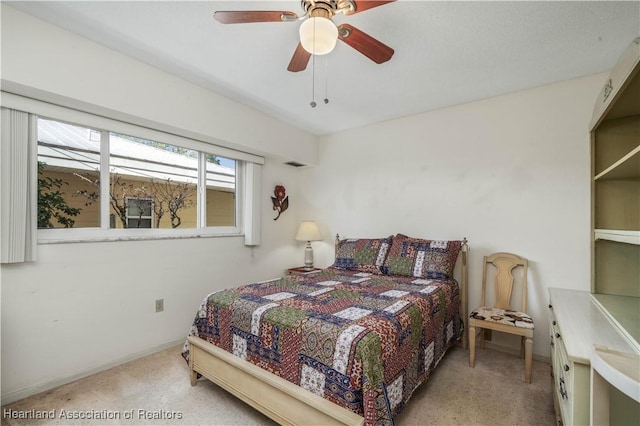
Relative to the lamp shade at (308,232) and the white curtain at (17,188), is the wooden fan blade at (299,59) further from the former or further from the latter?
the lamp shade at (308,232)

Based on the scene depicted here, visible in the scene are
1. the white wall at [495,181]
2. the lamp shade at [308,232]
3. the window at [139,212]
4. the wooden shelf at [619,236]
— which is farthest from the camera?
the lamp shade at [308,232]

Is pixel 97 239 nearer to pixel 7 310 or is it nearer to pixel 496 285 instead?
pixel 7 310

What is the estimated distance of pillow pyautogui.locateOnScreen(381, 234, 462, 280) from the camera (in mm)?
2760

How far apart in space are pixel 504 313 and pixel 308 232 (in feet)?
7.72

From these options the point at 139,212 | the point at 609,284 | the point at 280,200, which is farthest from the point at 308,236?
the point at 609,284

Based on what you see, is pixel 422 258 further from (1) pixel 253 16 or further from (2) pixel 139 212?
(2) pixel 139 212

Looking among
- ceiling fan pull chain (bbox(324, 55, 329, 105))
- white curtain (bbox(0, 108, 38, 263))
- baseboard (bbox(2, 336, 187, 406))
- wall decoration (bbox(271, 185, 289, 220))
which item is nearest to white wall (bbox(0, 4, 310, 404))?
baseboard (bbox(2, 336, 187, 406))

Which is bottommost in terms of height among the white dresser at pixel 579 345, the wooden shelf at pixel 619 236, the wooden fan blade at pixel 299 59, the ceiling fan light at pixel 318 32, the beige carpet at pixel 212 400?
the beige carpet at pixel 212 400

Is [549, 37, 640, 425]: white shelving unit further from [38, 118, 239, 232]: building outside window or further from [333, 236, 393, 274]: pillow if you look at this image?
[38, 118, 239, 232]: building outside window

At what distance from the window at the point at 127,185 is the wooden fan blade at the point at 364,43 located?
2015mm

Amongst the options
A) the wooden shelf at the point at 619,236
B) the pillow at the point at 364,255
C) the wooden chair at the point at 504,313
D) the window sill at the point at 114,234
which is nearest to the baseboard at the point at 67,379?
the window sill at the point at 114,234

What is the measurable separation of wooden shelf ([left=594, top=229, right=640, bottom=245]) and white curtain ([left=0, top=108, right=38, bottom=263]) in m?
3.52

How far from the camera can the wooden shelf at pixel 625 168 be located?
1330 mm

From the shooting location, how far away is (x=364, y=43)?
163 cm
